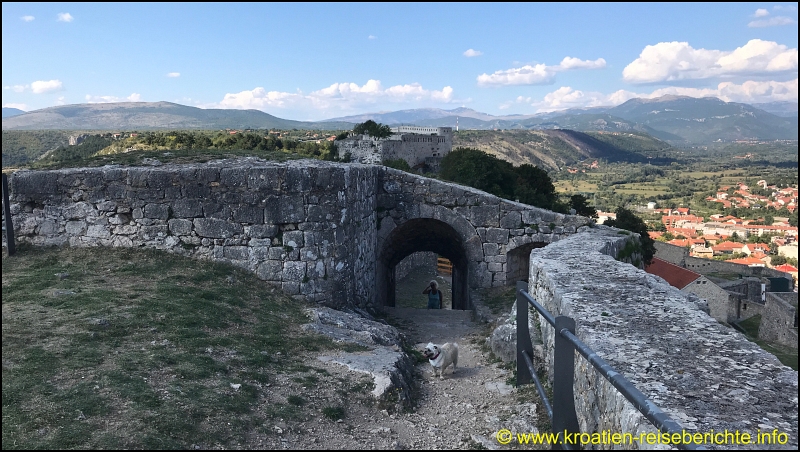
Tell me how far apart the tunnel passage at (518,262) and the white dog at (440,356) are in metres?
5.32

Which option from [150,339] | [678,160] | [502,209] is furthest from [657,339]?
[678,160]

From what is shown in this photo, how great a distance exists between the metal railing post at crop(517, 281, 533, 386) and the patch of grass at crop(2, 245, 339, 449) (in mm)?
2121

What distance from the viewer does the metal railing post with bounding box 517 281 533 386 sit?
4941mm

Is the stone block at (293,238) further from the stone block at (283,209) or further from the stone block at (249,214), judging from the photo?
the stone block at (249,214)

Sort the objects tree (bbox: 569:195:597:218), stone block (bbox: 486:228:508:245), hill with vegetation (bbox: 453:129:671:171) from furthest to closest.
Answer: hill with vegetation (bbox: 453:129:671:171) < tree (bbox: 569:195:597:218) < stone block (bbox: 486:228:508:245)

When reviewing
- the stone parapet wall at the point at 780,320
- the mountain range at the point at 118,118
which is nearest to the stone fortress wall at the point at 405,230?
the stone parapet wall at the point at 780,320

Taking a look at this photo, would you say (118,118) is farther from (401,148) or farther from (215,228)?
(215,228)

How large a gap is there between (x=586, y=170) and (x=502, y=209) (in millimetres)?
124770

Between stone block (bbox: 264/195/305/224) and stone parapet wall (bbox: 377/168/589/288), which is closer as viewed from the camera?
stone block (bbox: 264/195/305/224)

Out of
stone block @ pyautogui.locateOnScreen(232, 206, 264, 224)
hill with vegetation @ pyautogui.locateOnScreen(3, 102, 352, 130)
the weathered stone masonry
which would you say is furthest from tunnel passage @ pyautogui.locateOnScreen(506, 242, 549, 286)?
hill with vegetation @ pyautogui.locateOnScreen(3, 102, 352, 130)

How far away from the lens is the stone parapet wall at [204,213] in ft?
28.6

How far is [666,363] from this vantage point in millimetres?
3678

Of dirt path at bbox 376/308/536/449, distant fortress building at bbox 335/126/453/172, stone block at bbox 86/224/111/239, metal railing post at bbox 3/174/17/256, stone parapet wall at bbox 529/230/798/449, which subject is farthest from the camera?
distant fortress building at bbox 335/126/453/172

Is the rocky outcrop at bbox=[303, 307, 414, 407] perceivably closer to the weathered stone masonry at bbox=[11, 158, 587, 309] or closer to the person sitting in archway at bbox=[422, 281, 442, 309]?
the weathered stone masonry at bbox=[11, 158, 587, 309]
